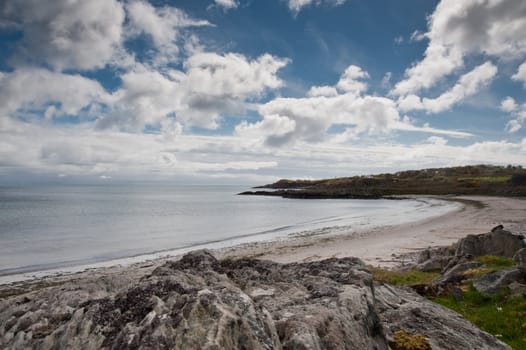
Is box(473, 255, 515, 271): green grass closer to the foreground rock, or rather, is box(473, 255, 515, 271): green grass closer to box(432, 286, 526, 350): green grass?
box(432, 286, 526, 350): green grass

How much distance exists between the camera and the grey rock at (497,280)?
37.2 ft

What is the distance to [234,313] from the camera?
4.53 meters

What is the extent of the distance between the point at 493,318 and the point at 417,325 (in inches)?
195

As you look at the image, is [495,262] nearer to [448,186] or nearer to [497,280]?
[497,280]

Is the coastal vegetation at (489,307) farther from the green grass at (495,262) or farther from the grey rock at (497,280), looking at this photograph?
the green grass at (495,262)

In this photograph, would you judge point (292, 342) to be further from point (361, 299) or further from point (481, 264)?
point (481, 264)

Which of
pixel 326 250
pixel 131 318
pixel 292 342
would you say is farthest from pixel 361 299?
pixel 326 250

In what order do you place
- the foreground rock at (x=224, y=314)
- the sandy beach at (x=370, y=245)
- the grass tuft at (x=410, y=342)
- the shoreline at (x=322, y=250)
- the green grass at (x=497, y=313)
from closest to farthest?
1. the foreground rock at (x=224, y=314)
2. the grass tuft at (x=410, y=342)
3. the green grass at (x=497, y=313)
4. the shoreline at (x=322, y=250)
5. the sandy beach at (x=370, y=245)

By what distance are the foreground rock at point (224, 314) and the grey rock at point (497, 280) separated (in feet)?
19.3

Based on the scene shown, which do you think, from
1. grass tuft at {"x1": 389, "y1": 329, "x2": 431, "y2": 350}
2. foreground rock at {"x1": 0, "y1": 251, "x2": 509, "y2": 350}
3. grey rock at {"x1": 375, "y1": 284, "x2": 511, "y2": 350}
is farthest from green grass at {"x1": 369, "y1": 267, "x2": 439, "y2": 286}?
grass tuft at {"x1": 389, "y1": 329, "x2": 431, "y2": 350}

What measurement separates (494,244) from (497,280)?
8.27m

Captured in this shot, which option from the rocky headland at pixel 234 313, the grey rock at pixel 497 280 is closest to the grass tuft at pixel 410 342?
the rocky headland at pixel 234 313

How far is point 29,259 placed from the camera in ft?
102

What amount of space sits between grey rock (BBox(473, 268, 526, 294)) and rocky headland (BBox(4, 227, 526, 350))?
212 inches
